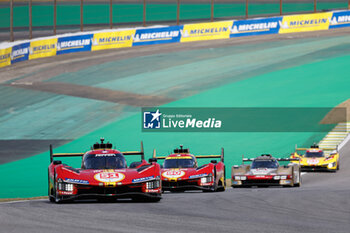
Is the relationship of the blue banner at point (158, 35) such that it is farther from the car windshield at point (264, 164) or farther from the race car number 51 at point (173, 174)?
the race car number 51 at point (173, 174)

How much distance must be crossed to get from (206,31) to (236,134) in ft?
78.6

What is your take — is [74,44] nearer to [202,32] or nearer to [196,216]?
[202,32]

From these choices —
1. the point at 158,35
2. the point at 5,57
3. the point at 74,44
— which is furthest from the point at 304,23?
the point at 5,57

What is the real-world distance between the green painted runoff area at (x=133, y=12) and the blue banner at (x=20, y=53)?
22.1 m

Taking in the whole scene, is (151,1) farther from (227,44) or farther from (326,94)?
(326,94)

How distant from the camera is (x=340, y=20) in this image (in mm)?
55781

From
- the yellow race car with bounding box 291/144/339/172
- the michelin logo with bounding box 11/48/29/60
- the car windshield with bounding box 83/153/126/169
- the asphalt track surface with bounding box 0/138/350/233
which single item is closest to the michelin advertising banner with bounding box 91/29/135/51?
the michelin logo with bounding box 11/48/29/60

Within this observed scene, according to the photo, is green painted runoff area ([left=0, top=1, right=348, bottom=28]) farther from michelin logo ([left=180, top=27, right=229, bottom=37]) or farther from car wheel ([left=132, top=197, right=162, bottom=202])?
car wheel ([left=132, top=197, right=162, bottom=202])

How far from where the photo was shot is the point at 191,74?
4572 centimetres

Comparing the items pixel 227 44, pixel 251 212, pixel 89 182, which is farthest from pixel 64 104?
pixel 251 212

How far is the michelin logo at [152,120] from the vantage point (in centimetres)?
3566

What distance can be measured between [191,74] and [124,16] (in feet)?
109

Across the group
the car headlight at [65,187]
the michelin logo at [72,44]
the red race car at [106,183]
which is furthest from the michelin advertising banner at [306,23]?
the car headlight at [65,187]

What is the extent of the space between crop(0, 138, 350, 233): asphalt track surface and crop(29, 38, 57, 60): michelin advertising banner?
40.0m
